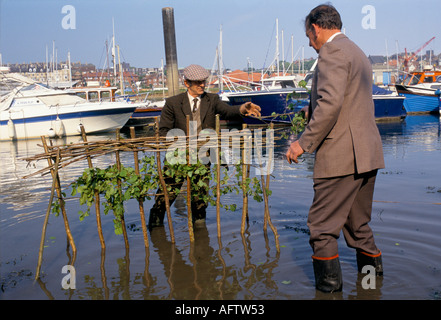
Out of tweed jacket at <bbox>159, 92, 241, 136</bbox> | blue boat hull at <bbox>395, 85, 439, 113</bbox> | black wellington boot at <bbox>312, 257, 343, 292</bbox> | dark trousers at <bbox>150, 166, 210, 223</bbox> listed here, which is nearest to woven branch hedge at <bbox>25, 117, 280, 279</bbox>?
dark trousers at <bbox>150, 166, 210, 223</bbox>

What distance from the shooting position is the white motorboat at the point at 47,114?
78.6 ft

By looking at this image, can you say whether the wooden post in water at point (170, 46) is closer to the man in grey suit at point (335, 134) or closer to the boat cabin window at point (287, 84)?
the boat cabin window at point (287, 84)

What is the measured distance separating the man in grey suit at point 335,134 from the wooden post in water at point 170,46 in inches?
765

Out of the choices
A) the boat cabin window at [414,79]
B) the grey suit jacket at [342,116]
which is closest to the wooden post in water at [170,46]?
the grey suit jacket at [342,116]

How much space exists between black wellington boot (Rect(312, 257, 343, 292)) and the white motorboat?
21.4 metres

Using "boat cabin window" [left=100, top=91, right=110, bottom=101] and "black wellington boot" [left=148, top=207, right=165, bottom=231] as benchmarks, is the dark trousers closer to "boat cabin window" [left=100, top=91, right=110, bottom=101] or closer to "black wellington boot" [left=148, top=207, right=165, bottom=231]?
"black wellington boot" [left=148, top=207, right=165, bottom=231]

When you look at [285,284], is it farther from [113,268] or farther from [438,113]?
[438,113]

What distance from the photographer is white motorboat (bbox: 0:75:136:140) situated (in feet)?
78.6

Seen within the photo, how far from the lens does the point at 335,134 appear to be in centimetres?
365

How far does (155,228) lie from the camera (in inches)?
247

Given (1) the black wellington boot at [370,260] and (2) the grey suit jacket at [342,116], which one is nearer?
(2) the grey suit jacket at [342,116]

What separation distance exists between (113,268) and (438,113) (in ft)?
98.5
